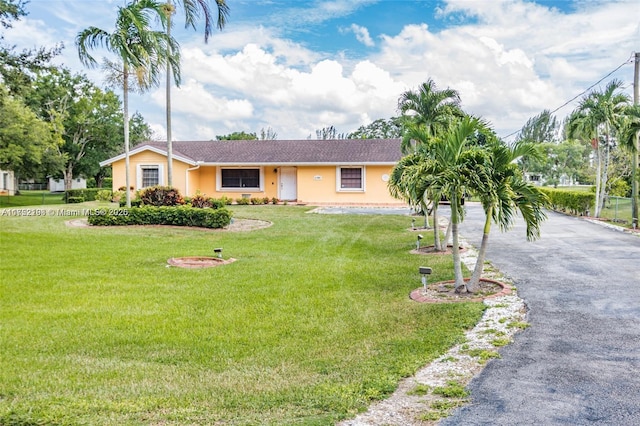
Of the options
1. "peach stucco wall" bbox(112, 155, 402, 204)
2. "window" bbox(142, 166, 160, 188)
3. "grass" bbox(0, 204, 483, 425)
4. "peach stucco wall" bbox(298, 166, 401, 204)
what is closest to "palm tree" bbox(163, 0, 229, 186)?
"peach stucco wall" bbox(112, 155, 402, 204)

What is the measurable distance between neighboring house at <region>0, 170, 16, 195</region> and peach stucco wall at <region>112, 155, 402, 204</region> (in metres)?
20.9

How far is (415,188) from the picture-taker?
7.80 meters

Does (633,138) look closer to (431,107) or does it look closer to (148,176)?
(431,107)

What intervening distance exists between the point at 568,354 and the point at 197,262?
7.67 m

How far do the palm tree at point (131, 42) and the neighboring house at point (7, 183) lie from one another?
3152 centimetres

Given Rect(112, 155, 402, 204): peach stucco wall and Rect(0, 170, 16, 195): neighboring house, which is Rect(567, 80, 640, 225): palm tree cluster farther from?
Rect(0, 170, 16, 195): neighboring house

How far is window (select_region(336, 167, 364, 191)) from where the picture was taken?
2755 cm

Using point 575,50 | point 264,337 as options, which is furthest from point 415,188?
point 575,50

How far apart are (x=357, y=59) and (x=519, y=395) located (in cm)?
2338

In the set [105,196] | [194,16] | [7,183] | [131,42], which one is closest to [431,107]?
[131,42]

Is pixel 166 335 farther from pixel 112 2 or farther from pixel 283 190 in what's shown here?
pixel 283 190

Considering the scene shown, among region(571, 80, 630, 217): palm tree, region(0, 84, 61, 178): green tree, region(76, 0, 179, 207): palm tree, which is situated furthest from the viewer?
region(0, 84, 61, 178): green tree

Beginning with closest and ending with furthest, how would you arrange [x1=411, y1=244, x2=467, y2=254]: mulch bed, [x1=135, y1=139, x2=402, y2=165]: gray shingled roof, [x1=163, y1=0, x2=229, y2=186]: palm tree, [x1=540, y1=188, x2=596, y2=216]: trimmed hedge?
1. [x1=411, y1=244, x2=467, y2=254]: mulch bed
2. [x1=163, y1=0, x2=229, y2=186]: palm tree
3. [x1=540, y1=188, x2=596, y2=216]: trimmed hedge
4. [x1=135, y1=139, x2=402, y2=165]: gray shingled roof

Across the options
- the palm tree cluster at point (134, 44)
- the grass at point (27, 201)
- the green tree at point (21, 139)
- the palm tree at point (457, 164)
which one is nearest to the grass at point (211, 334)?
the palm tree at point (457, 164)
